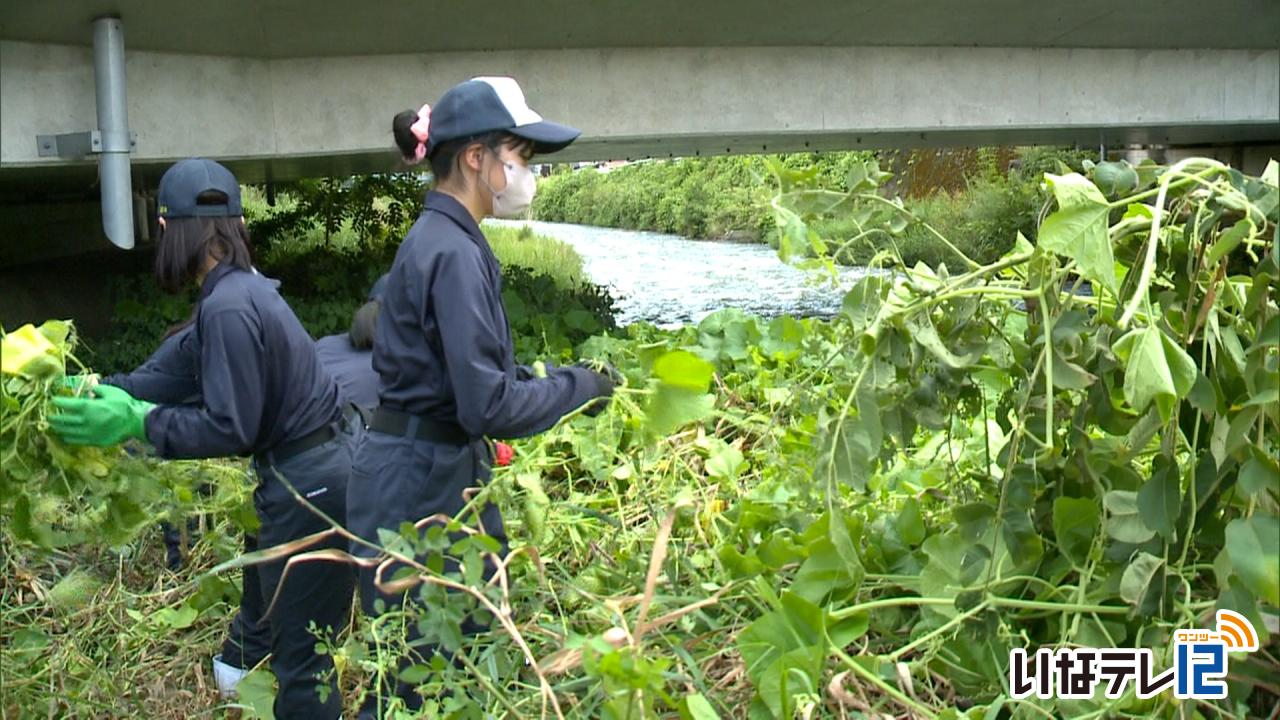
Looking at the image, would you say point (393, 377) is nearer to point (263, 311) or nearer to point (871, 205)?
point (263, 311)

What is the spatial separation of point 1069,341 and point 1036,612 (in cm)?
58

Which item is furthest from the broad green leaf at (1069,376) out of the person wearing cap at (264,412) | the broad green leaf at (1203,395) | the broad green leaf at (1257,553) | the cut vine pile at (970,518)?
the person wearing cap at (264,412)

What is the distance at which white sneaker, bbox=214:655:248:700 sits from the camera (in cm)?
349

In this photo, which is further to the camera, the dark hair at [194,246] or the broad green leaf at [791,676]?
the dark hair at [194,246]

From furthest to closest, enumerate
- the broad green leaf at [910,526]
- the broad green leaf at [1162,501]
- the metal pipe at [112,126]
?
the metal pipe at [112,126] < the broad green leaf at [910,526] < the broad green leaf at [1162,501]

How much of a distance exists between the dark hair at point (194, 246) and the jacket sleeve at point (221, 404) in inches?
8.0

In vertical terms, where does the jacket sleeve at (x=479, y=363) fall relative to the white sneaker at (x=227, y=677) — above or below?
above

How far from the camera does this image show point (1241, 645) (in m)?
2.15

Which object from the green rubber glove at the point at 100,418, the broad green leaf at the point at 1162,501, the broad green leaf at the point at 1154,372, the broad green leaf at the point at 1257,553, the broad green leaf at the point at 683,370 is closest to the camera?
the broad green leaf at the point at 1257,553

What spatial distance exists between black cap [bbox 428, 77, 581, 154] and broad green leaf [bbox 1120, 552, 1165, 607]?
142 centimetres

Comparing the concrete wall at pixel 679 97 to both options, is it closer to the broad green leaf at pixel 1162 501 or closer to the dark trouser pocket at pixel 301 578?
the dark trouser pocket at pixel 301 578

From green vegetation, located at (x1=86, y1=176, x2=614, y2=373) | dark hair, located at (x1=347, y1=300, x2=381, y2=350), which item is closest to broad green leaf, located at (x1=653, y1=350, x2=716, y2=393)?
dark hair, located at (x1=347, y1=300, x2=381, y2=350)

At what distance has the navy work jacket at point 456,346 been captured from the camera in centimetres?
252

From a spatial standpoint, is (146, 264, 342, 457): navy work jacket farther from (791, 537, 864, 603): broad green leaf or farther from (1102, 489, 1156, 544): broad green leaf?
(1102, 489, 1156, 544): broad green leaf
